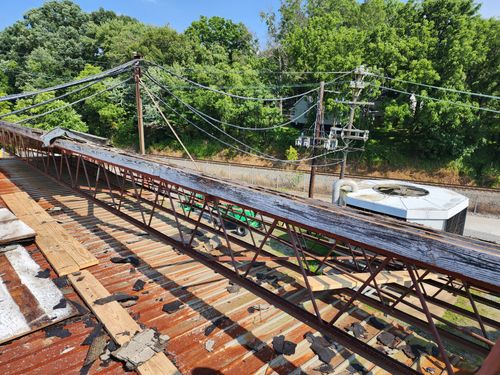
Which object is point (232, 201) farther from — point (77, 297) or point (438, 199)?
point (438, 199)

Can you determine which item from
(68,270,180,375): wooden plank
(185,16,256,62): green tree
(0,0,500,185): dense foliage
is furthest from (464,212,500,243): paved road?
Result: (185,16,256,62): green tree

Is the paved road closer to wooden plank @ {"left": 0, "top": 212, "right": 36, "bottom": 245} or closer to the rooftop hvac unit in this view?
the rooftop hvac unit

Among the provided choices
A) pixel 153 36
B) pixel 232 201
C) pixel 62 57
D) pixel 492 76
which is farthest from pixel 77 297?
pixel 62 57

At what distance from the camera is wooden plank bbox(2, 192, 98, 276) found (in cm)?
630

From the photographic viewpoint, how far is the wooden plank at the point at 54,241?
6.30 meters

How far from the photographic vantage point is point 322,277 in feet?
17.5

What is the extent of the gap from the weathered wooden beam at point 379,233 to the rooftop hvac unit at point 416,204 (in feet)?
43.1

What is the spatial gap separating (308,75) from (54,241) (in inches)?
1338

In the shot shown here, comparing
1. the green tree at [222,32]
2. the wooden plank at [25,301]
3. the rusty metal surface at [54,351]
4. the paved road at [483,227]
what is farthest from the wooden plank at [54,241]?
the green tree at [222,32]

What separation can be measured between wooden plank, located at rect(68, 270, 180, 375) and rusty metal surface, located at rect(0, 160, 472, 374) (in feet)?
0.62

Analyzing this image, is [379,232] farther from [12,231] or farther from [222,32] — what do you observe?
[222,32]

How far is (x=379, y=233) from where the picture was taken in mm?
2293

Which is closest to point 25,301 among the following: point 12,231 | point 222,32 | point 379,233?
point 12,231

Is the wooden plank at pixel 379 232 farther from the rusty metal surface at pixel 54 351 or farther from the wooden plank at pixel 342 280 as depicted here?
the rusty metal surface at pixel 54 351
